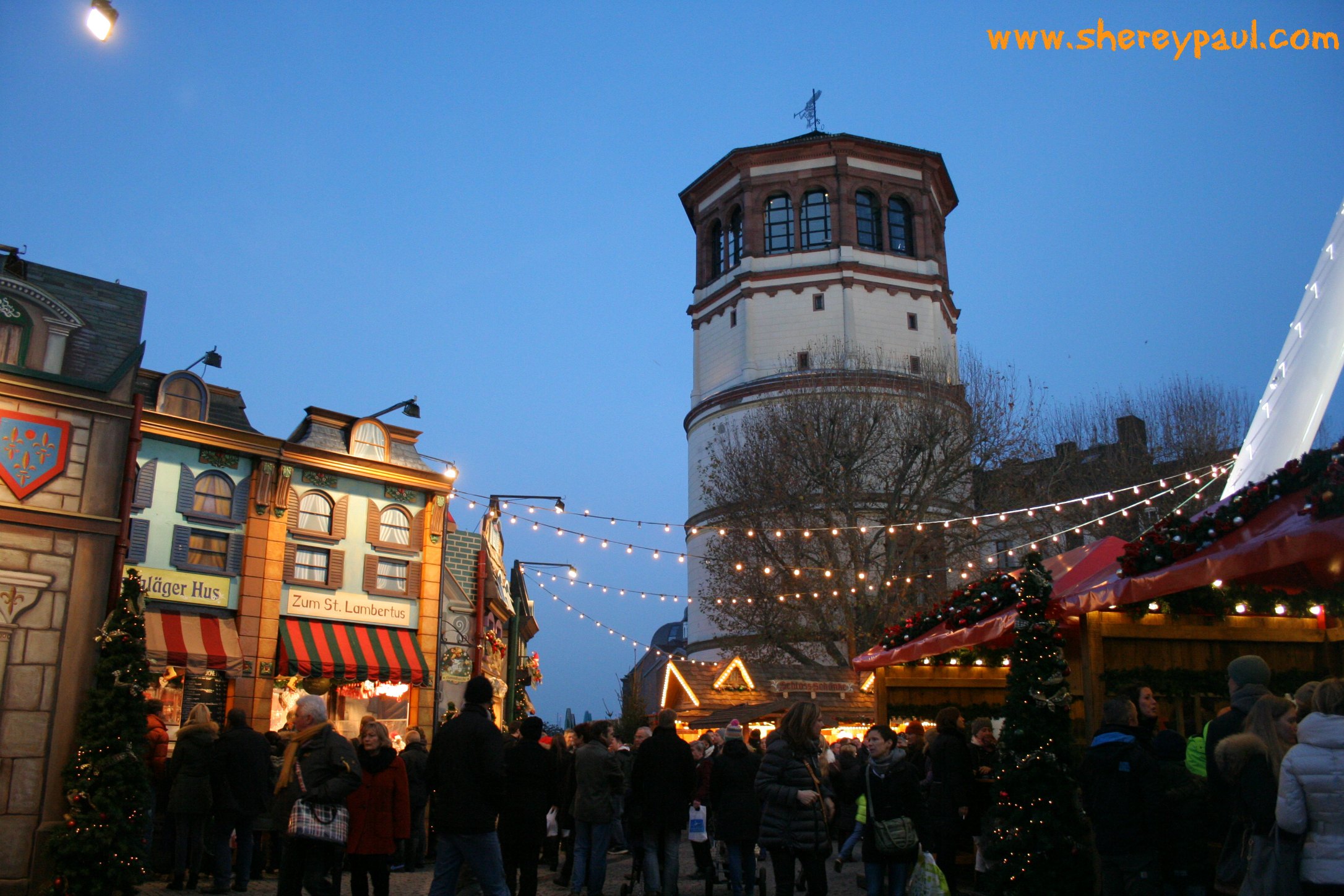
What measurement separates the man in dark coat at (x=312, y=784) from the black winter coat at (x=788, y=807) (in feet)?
9.41

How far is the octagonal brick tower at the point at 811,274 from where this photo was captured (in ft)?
131

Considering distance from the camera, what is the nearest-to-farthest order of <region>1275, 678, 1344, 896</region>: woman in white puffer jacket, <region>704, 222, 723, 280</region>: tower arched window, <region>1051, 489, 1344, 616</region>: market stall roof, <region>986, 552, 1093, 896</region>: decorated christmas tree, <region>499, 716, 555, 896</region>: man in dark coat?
<region>1275, 678, 1344, 896</region>: woman in white puffer jacket → <region>1051, 489, 1344, 616</region>: market stall roof → <region>986, 552, 1093, 896</region>: decorated christmas tree → <region>499, 716, 555, 896</region>: man in dark coat → <region>704, 222, 723, 280</region>: tower arched window

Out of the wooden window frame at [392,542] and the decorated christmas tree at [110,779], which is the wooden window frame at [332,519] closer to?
the wooden window frame at [392,542]

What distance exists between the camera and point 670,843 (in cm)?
1043

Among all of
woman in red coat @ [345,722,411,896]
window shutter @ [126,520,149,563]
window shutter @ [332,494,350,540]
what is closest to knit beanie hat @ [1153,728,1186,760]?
woman in red coat @ [345,722,411,896]

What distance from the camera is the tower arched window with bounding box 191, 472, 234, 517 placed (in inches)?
834

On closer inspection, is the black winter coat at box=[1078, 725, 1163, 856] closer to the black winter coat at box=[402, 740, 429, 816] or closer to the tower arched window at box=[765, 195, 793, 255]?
the black winter coat at box=[402, 740, 429, 816]

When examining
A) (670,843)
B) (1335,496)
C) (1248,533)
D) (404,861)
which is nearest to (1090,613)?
(1248,533)

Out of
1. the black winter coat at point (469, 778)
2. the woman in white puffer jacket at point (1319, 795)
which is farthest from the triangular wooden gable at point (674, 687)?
the woman in white puffer jacket at point (1319, 795)

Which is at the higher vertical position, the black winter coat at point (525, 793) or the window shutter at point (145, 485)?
the window shutter at point (145, 485)

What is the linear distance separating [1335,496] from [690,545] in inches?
1309

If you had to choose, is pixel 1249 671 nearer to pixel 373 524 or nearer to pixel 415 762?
pixel 415 762

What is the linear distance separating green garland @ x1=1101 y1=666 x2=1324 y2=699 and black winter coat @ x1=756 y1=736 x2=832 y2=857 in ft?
12.6

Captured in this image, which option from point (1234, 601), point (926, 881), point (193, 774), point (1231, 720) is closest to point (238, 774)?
point (193, 774)
